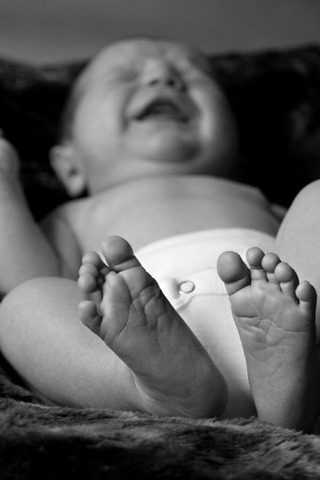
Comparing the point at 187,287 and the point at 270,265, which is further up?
the point at 270,265

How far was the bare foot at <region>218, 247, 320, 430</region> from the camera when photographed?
2.18ft

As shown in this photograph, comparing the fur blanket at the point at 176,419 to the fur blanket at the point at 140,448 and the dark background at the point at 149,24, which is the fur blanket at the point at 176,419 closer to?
the fur blanket at the point at 140,448

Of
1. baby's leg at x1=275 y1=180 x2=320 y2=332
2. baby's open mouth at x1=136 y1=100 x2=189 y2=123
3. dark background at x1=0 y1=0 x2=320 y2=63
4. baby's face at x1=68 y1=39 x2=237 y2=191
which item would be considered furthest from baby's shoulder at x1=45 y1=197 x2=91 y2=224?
dark background at x1=0 y1=0 x2=320 y2=63

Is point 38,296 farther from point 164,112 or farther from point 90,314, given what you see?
point 164,112

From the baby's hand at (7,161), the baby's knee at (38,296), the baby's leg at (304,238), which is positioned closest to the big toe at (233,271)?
the baby's leg at (304,238)

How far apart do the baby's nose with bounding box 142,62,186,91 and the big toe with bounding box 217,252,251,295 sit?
853 millimetres

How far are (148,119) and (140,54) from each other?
Result: 0.74 feet

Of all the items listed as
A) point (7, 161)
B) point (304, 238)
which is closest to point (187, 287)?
point (304, 238)

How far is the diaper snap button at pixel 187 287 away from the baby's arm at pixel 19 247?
0.29 meters

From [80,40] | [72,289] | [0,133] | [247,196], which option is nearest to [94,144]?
[0,133]

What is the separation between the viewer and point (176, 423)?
64 cm

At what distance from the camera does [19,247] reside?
1085 mm

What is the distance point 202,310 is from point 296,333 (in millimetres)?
203

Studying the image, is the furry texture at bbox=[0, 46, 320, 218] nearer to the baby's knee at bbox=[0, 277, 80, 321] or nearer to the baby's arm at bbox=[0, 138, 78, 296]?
the baby's arm at bbox=[0, 138, 78, 296]
